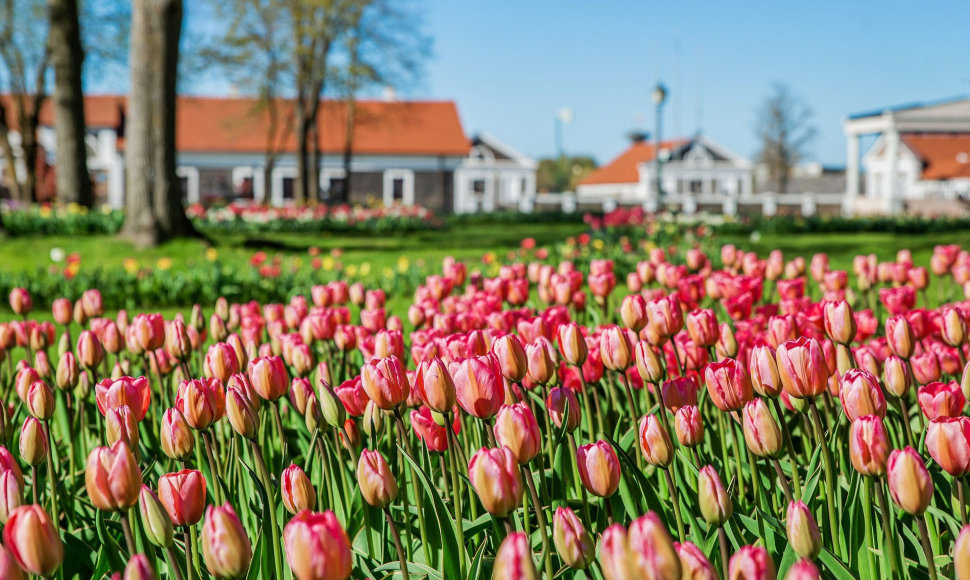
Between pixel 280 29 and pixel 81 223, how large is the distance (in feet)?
46.6

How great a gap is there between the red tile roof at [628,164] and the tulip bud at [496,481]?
6230 cm

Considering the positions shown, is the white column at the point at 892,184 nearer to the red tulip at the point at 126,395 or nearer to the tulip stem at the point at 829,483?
the tulip stem at the point at 829,483

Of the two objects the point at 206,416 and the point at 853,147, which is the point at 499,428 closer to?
the point at 206,416

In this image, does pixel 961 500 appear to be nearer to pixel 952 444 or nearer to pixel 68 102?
pixel 952 444

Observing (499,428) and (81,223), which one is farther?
(81,223)

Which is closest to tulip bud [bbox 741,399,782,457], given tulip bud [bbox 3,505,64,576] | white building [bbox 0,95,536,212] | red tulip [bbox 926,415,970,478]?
red tulip [bbox 926,415,970,478]

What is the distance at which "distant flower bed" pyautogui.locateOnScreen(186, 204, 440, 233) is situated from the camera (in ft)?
59.7

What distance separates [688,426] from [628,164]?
65.4 m

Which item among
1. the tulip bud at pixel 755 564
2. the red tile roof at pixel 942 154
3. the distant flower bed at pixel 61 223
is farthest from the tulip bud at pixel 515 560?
the red tile roof at pixel 942 154

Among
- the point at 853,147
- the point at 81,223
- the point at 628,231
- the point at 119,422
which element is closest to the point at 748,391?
the point at 119,422

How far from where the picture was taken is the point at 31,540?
1.15 metres

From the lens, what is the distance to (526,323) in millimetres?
2457

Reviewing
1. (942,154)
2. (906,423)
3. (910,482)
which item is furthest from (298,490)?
(942,154)

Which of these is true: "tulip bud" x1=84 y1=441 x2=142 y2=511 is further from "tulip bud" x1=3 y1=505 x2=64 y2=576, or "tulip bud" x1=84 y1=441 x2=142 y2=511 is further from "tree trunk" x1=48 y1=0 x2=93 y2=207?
"tree trunk" x1=48 y1=0 x2=93 y2=207
